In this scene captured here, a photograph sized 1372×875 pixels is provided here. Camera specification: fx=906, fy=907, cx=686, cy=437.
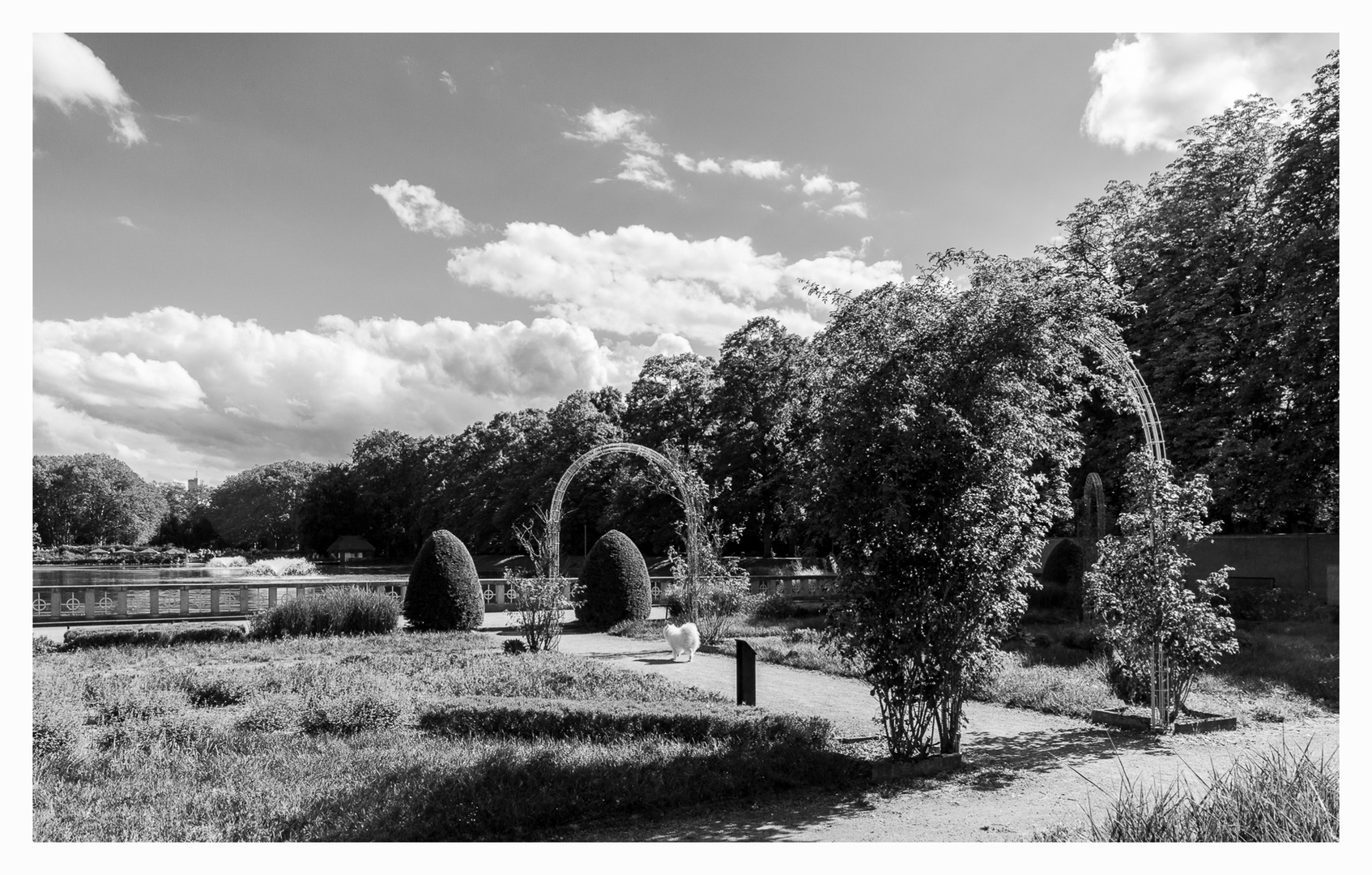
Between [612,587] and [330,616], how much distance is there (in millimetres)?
5474

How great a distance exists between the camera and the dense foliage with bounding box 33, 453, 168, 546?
Answer: 208ft

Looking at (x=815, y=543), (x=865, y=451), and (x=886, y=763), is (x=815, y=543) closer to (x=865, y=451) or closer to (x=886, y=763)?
(x=865, y=451)

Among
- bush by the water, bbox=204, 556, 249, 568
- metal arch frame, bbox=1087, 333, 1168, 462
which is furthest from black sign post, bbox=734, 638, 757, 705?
bush by the water, bbox=204, 556, 249, 568

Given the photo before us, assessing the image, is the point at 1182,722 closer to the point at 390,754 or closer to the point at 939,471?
the point at 939,471

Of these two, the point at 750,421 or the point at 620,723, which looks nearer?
the point at 620,723

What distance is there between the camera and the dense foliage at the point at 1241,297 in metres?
17.4

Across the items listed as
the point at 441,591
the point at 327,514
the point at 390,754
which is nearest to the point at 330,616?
the point at 441,591

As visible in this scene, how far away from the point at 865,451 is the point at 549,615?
885 cm

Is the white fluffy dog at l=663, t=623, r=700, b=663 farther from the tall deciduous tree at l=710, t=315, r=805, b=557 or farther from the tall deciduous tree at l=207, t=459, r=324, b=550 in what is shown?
the tall deciduous tree at l=207, t=459, r=324, b=550

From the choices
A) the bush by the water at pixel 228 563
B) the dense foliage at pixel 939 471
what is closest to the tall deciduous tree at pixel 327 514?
the bush by the water at pixel 228 563

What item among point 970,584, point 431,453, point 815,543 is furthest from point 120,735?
point 431,453

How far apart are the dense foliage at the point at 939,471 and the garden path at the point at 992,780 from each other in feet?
2.25

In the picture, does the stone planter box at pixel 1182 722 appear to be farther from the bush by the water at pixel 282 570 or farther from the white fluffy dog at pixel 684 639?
the bush by the water at pixel 282 570

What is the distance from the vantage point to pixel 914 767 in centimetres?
662
